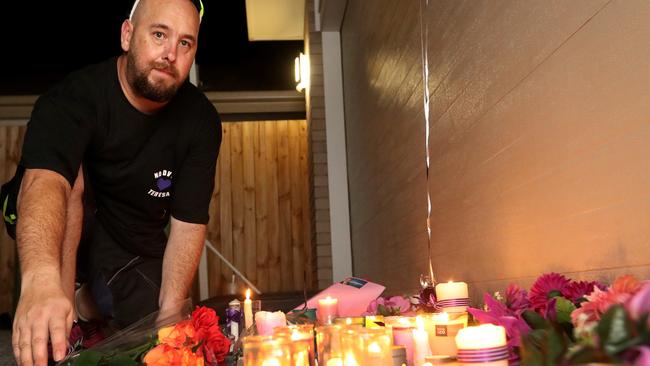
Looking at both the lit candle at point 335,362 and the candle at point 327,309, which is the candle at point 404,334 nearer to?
the lit candle at point 335,362

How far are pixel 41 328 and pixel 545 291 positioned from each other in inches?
29.0

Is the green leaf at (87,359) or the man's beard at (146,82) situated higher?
the man's beard at (146,82)

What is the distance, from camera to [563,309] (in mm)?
792

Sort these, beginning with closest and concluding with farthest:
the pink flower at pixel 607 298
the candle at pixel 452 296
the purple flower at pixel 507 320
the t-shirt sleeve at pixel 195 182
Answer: the pink flower at pixel 607 298 < the purple flower at pixel 507 320 < the candle at pixel 452 296 < the t-shirt sleeve at pixel 195 182

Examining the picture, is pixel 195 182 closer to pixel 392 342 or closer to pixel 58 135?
pixel 58 135

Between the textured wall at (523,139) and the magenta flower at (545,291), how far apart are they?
0.36ft

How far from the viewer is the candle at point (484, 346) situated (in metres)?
0.68

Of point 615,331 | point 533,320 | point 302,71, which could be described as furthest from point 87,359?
point 302,71

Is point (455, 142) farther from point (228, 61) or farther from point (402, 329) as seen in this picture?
point (228, 61)

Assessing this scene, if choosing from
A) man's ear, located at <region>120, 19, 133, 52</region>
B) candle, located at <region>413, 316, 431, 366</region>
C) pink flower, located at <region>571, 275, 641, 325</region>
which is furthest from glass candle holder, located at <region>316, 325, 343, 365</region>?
man's ear, located at <region>120, 19, 133, 52</region>

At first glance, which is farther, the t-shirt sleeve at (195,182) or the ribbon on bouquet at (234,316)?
the t-shirt sleeve at (195,182)

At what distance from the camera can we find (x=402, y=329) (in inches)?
42.8

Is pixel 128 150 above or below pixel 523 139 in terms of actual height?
above

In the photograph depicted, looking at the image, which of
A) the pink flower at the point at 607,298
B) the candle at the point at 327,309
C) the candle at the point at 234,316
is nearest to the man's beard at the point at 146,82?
the candle at the point at 234,316
